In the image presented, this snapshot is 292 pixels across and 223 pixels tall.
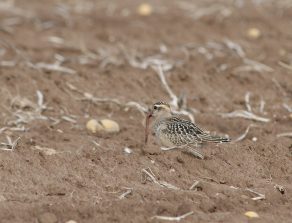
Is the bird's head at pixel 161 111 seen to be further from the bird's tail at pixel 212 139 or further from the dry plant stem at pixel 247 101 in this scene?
the dry plant stem at pixel 247 101

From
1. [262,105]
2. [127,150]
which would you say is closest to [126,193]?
[127,150]

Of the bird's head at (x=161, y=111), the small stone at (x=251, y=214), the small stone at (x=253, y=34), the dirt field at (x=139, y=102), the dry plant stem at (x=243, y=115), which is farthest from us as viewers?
the small stone at (x=253, y=34)

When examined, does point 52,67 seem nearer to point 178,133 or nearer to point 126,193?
point 178,133

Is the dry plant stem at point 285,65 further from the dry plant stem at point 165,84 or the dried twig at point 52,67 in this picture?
the dried twig at point 52,67

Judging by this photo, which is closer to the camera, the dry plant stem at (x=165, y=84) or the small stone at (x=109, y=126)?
the small stone at (x=109, y=126)

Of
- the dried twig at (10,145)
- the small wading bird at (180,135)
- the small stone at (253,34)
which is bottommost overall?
the small stone at (253,34)

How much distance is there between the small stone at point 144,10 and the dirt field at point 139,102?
0.45 feet

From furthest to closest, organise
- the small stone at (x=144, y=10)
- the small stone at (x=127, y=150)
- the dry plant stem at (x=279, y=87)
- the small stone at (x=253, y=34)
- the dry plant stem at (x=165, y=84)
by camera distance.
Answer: the small stone at (x=144, y=10) → the small stone at (x=253, y=34) → the dry plant stem at (x=279, y=87) → the dry plant stem at (x=165, y=84) → the small stone at (x=127, y=150)

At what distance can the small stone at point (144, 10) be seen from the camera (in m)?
16.7

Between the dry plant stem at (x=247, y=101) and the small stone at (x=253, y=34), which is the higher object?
the dry plant stem at (x=247, y=101)

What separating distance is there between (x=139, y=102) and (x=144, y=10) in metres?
5.80

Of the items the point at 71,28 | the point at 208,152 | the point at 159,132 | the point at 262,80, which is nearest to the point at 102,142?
the point at 159,132

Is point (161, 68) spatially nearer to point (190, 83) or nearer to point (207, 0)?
point (190, 83)

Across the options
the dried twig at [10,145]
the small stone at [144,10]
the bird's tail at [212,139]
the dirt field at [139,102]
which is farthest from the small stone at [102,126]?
the small stone at [144,10]
